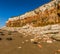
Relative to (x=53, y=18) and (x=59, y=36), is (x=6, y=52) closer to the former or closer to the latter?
(x=59, y=36)

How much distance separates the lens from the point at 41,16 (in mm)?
40750

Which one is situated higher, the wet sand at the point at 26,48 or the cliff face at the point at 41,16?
the cliff face at the point at 41,16

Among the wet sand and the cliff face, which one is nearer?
the wet sand

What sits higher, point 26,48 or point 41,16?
point 41,16

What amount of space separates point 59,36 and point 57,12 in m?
17.1

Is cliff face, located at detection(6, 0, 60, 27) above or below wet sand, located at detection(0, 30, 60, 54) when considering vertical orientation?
above

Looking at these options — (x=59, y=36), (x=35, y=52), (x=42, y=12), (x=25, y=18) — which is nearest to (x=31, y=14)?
(x=25, y=18)

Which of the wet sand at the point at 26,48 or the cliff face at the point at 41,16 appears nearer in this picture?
the wet sand at the point at 26,48

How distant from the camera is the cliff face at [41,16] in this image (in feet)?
106

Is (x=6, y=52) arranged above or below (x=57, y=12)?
below

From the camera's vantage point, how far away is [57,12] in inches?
1254

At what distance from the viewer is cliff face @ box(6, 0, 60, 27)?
106 feet

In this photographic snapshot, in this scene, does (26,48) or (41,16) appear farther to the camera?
(41,16)

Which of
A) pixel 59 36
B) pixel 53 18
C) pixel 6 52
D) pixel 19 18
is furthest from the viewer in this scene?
pixel 19 18
